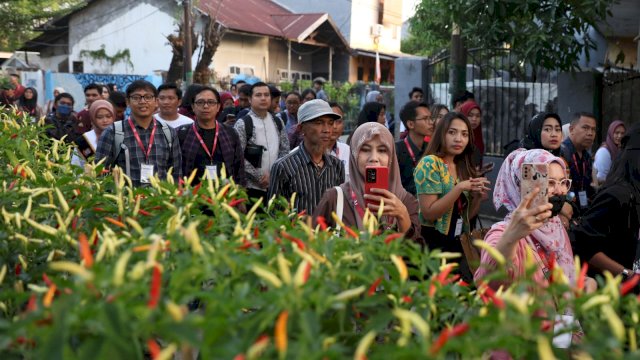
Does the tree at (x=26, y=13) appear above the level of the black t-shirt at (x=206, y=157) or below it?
above

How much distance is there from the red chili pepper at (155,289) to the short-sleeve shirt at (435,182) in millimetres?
4140

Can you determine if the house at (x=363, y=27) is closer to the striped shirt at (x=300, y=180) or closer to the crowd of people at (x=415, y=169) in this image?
the crowd of people at (x=415, y=169)

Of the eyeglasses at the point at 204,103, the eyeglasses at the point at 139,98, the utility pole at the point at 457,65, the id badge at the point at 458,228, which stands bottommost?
the id badge at the point at 458,228

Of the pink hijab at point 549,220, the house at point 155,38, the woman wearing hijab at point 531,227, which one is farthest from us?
the house at point 155,38

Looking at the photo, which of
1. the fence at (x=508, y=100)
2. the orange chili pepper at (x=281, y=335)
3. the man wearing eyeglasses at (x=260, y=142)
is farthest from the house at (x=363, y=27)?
the orange chili pepper at (x=281, y=335)

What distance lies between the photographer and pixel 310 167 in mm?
5605

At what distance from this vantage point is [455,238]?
600 cm

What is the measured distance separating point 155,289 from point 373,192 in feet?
8.10

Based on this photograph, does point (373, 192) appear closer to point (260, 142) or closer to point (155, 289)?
point (155, 289)

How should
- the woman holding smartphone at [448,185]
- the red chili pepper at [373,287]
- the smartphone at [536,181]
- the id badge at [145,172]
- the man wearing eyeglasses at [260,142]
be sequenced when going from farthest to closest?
the man wearing eyeglasses at [260,142] < the id badge at [145,172] < the woman holding smartphone at [448,185] < the smartphone at [536,181] < the red chili pepper at [373,287]

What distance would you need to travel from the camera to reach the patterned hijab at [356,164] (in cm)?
464

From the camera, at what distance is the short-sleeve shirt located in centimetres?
592

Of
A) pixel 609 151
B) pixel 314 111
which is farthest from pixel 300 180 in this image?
pixel 609 151

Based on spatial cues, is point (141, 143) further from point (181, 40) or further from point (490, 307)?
point (181, 40)
